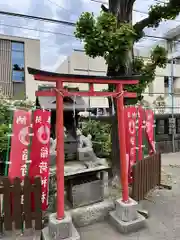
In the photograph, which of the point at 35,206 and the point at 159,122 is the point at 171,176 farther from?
the point at 35,206

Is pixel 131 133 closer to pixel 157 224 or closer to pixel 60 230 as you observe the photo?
pixel 157 224

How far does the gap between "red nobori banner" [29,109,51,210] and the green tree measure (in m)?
1.64

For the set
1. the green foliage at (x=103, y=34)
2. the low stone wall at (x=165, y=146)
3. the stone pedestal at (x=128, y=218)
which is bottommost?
the stone pedestal at (x=128, y=218)

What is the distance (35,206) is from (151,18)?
4.57 m

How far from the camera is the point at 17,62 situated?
53.2ft

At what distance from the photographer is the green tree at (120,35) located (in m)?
3.58

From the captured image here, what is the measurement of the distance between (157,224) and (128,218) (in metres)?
0.63

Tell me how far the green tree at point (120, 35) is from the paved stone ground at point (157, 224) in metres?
2.71

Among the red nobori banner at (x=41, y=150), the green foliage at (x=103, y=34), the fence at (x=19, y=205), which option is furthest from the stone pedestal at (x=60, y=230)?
the green foliage at (x=103, y=34)

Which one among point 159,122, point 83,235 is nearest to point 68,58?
point 159,122

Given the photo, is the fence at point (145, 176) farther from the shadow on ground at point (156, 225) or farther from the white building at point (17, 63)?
the white building at point (17, 63)

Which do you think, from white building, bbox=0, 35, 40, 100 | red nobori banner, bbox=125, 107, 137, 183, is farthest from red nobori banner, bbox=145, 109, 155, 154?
white building, bbox=0, 35, 40, 100

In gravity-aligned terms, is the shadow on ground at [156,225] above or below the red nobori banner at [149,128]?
below

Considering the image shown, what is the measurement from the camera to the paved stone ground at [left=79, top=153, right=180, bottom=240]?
125 inches
